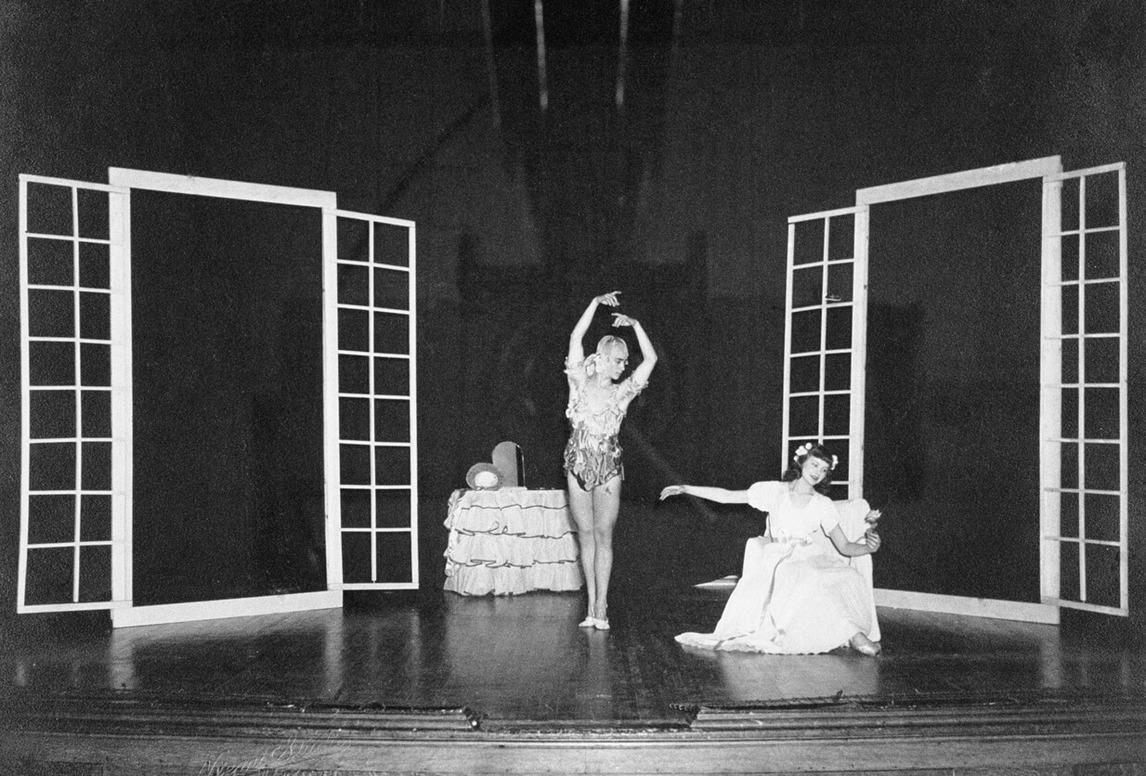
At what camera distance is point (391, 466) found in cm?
807

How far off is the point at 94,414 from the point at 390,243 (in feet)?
8.09

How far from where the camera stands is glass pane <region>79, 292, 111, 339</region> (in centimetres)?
639

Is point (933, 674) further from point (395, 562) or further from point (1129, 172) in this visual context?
point (395, 562)

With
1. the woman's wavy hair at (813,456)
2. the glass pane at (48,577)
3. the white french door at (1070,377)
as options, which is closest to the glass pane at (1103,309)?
the white french door at (1070,377)

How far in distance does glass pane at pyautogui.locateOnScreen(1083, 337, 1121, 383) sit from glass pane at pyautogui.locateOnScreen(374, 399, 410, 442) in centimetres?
468

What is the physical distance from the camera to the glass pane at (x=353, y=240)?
771 cm

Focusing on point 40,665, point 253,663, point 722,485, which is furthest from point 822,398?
point 40,665

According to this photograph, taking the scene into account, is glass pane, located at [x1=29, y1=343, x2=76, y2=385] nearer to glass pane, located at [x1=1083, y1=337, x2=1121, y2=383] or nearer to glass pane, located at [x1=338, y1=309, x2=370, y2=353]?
glass pane, located at [x1=338, y1=309, x2=370, y2=353]

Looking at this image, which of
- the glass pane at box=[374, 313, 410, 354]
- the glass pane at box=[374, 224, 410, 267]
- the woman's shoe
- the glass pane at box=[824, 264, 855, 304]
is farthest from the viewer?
the glass pane at box=[374, 313, 410, 354]

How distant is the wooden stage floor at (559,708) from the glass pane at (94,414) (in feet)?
4.38

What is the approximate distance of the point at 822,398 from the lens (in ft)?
23.3

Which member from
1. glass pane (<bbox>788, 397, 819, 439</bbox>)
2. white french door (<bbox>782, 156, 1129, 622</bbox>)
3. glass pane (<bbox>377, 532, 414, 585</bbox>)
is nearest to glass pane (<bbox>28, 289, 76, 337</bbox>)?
glass pane (<bbox>377, 532, 414, 585</bbox>)

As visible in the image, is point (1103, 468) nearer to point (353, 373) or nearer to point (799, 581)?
point (799, 581)

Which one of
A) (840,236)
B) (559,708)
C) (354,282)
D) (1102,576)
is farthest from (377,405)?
(1102,576)
